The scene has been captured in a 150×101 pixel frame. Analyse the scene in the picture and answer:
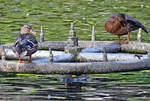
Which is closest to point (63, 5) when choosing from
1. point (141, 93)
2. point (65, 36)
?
point (65, 36)

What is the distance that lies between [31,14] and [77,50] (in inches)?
711

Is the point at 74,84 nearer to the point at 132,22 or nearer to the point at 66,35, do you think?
the point at 132,22

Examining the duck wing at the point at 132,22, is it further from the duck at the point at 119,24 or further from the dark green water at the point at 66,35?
the dark green water at the point at 66,35

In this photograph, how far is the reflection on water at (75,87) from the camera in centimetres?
1602

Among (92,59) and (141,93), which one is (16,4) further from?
(141,93)

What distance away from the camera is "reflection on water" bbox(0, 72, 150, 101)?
52.5 feet

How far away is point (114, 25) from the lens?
2420 centimetres

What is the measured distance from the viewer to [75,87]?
57.3ft

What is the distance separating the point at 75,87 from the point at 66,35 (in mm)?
12998

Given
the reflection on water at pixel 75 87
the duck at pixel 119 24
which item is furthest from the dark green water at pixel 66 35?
the duck at pixel 119 24

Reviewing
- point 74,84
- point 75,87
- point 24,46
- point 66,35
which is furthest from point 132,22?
point 75,87

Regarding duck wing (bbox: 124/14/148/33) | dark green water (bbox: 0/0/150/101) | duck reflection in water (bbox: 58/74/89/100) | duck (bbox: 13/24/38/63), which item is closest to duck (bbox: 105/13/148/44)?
duck wing (bbox: 124/14/148/33)

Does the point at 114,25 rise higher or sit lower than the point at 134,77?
higher

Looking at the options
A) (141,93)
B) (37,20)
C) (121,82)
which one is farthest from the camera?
(37,20)
